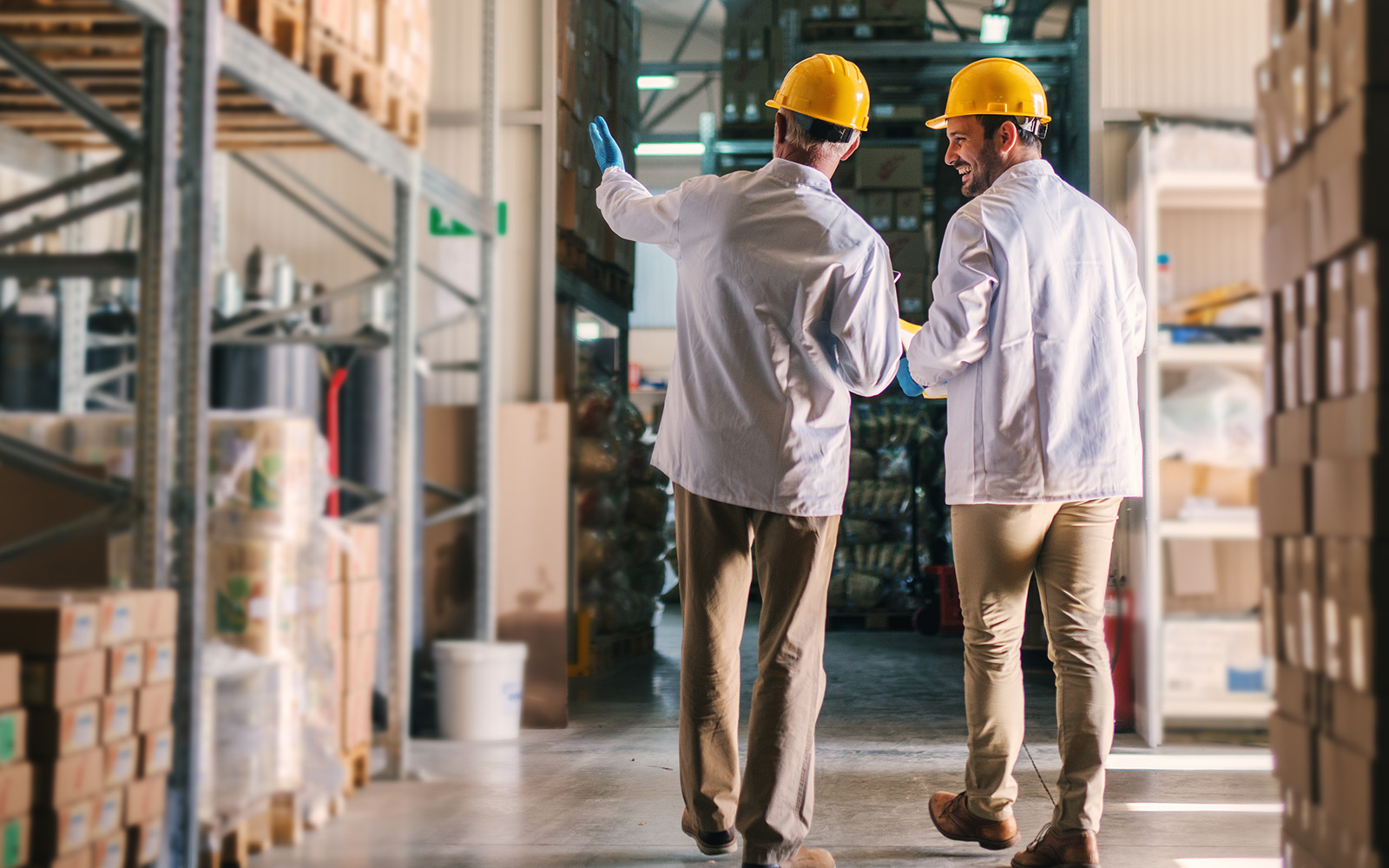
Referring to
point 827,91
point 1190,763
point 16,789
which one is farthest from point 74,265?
point 1190,763

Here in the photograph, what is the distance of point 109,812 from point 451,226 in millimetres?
3415

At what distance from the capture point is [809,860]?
123 inches

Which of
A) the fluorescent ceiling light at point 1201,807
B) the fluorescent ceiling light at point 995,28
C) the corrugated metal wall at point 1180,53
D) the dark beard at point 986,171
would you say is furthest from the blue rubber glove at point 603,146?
the fluorescent ceiling light at point 995,28

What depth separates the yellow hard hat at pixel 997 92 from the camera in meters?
3.35

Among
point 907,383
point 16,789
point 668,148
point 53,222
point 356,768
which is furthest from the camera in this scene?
point 668,148

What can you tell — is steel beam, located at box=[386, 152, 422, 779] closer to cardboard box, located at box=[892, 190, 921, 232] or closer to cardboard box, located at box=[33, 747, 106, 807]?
cardboard box, located at box=[33, 747, 106, 807]

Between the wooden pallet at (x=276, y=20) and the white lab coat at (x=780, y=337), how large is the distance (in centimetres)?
143

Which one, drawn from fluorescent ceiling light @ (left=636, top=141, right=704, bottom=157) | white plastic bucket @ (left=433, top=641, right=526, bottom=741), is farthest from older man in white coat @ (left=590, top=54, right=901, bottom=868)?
fluorescent ceiling light @ (left=636, top=141, right=704, bottom=157)

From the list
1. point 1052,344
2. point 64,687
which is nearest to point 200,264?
point 64,687

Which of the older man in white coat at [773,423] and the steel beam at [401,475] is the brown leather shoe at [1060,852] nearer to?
the older man in white coat at [773,423]

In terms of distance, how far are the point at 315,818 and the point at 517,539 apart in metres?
2.00

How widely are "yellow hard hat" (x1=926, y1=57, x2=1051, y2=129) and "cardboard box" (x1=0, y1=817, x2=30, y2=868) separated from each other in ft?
9.28

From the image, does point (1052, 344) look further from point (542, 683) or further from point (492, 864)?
point (542, 683)

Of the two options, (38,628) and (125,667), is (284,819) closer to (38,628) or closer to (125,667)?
(125,667)
